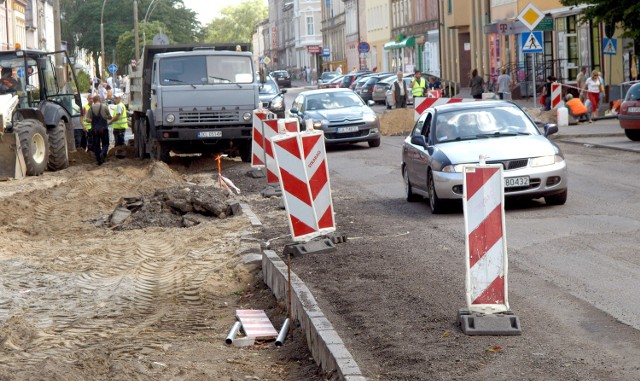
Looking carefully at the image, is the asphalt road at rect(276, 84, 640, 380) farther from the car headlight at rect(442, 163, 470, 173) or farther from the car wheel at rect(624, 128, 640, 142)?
the car wheel at rect(624, 128, 640, 142)

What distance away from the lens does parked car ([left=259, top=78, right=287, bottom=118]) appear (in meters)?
36.9

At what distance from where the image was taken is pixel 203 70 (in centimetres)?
2634

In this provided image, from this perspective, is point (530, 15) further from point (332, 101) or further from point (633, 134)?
point (633, 134)

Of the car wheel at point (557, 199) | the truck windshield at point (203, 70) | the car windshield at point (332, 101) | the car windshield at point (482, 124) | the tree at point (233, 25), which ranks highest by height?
the tree at point (233, 25)

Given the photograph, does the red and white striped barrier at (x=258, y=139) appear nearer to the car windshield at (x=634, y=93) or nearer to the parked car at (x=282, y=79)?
the car windshield at (x=634, y=93)

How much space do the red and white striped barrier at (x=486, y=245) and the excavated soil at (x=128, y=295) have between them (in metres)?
1.18

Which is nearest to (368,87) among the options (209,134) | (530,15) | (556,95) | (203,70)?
(556,95)

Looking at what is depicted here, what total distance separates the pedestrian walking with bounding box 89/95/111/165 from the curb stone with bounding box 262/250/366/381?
61.5ft

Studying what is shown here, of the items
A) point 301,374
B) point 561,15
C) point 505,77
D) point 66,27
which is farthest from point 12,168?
point 66,27

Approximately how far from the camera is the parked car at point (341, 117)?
97.5 feet

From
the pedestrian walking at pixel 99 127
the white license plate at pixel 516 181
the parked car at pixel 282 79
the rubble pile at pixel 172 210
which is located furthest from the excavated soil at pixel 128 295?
the parked car at pixel 282 79

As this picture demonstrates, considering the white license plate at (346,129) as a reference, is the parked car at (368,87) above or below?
above

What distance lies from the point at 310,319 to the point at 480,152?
7.36m

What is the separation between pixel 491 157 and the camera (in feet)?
49.3
